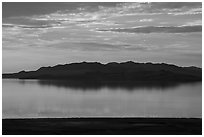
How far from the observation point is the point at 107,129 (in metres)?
8.30

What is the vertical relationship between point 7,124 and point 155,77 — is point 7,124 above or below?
above

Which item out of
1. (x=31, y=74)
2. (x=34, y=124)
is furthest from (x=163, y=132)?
(x=31, y=74)

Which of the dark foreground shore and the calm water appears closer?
the dark foreground shore

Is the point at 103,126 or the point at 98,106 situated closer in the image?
the point at 103,126

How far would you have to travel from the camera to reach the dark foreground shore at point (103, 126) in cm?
793

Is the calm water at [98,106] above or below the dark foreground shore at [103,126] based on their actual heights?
below

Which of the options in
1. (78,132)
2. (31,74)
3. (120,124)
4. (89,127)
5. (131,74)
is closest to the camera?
(78,132)

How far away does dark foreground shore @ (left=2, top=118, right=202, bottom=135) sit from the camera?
7934 mm

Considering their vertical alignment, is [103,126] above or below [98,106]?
above

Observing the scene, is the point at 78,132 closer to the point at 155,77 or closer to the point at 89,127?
the point at 89,127

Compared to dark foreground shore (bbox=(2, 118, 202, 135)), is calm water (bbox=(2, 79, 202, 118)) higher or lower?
lower

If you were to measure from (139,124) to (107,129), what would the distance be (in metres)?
1.12

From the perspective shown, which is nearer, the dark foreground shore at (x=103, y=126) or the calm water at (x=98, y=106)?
the dark foreground shore at (x=103, y=126)

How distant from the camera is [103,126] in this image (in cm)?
866
